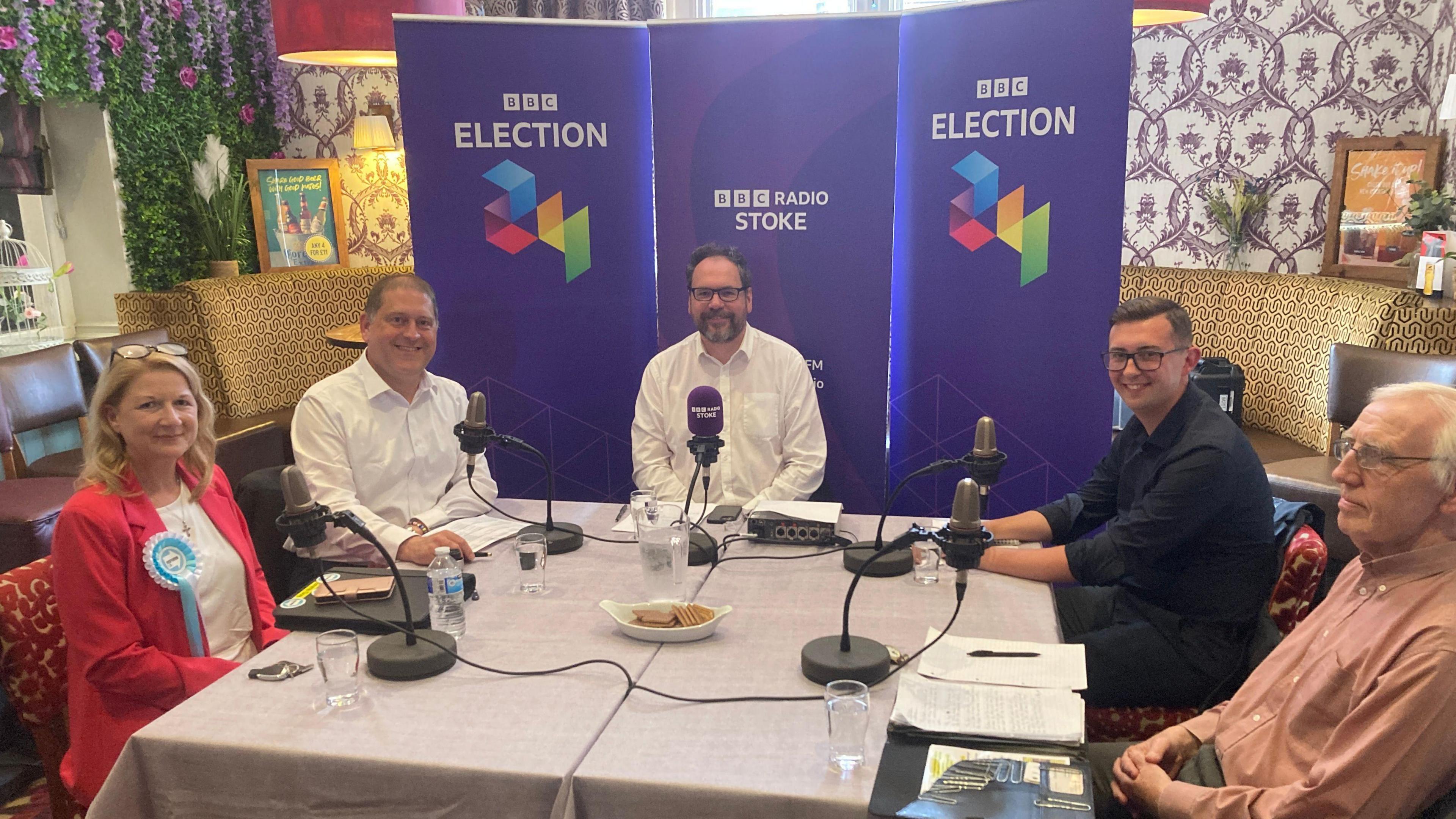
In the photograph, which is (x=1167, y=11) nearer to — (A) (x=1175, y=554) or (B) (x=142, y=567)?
(A) (x=1175, y=554)

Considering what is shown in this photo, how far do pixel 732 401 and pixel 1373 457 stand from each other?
2200 millimetres

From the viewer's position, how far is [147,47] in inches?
214

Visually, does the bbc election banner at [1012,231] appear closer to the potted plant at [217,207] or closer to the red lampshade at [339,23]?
Result: the red lampshade at [339,23]

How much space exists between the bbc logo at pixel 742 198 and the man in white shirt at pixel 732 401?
0.28m

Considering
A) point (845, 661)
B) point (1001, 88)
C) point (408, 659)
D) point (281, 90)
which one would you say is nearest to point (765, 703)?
point (845, 661)

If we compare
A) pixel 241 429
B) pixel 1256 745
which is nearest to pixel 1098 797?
pixel 1256 745

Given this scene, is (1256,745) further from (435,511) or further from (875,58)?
(875,58)

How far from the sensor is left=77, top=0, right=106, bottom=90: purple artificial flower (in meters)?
5.02

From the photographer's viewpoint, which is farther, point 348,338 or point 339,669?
point 348,338

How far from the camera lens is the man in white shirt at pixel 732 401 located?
346 centimetres

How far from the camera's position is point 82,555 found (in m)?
2.00

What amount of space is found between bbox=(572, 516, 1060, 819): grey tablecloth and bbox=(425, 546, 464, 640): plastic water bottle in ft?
1.39

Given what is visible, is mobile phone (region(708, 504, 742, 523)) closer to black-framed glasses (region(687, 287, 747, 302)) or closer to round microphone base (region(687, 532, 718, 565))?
round microphone base (region(687, 532, 718, 565))

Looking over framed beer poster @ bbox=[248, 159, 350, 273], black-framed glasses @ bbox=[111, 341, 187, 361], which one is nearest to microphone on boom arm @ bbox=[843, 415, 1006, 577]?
black-framed glasses @ bbox=[111, 341, 187, 361]
